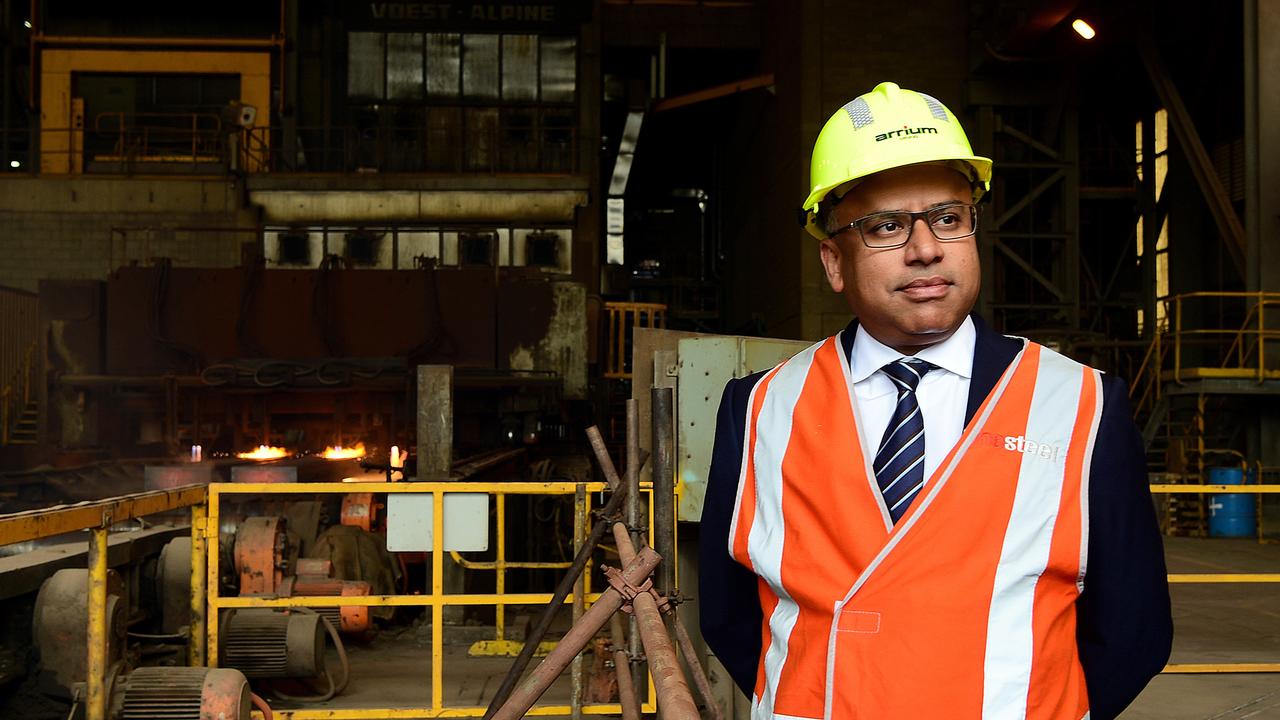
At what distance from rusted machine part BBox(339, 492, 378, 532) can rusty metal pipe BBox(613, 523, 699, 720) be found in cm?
610

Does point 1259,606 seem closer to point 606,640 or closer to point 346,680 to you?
point 606,640

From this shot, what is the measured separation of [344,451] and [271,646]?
6.40m

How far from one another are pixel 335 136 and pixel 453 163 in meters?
3.23

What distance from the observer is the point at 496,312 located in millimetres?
12312

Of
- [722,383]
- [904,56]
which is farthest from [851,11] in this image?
[722,383]

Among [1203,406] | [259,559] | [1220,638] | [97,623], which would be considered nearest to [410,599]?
[97,623]

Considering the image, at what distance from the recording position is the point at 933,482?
63.8 inches

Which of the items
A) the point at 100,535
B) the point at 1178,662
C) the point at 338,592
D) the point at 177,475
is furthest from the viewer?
the point at 177,475

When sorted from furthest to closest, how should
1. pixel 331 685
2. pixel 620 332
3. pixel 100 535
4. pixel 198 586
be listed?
1. pixel 620 332
2. pixel 331 685
3. pixel 198 586
4. pixel 100 535

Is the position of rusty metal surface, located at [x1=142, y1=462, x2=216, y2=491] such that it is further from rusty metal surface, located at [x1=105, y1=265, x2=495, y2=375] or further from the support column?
the support column

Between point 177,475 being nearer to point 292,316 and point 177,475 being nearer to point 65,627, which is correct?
point 292,316

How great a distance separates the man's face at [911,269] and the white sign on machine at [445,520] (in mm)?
3478

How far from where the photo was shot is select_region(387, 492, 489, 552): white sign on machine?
500cm

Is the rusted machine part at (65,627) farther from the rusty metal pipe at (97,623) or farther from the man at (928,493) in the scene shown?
the man at (928,493)
